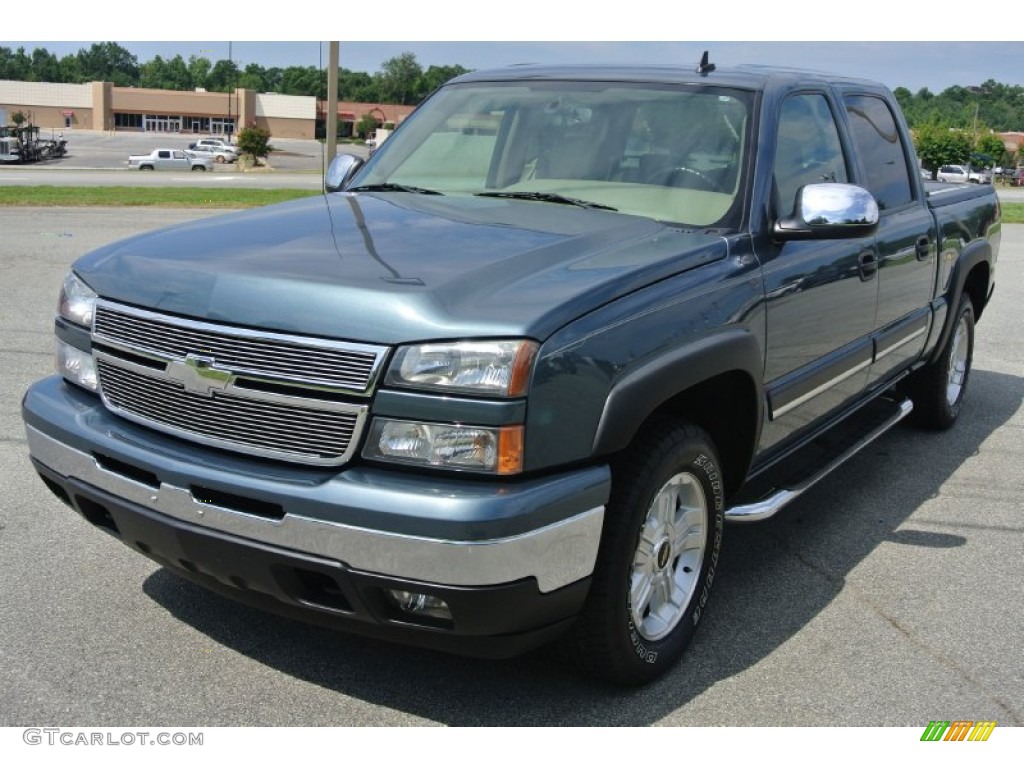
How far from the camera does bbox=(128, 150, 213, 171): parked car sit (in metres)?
55.6

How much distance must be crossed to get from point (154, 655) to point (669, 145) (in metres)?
2.56

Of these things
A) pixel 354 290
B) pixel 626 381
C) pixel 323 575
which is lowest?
pixel 323 575

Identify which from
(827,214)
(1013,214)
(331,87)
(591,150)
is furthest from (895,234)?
(1013,214)

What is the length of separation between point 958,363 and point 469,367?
5068 millimetres

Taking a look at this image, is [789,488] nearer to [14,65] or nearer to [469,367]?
[469,367]

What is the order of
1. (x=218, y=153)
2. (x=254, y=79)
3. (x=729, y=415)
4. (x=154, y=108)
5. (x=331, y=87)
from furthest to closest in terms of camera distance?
1. (x=254, y=79)
2. (x=154, y=108)
3. (x=218, y=153)
4. (x=331, y=87)
5. (x=729, y=415)

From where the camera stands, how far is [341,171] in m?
4.98

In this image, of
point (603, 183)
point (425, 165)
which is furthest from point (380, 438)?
point (425, 165)

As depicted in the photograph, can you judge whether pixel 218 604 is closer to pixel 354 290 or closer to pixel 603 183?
pixel 354 290

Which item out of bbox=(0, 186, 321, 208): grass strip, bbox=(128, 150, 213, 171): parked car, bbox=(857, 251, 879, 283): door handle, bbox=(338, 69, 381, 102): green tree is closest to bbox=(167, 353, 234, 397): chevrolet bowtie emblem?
bbox=(857, 251, 879, 283): door handle

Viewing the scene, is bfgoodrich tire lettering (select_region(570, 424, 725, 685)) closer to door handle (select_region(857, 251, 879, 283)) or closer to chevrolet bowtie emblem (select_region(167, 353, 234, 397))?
chevrolet bowtie emblem (select_region(167, 353, 234, 397))

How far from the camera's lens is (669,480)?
338cm

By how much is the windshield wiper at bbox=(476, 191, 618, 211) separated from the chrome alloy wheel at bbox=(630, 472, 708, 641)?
1118mm
